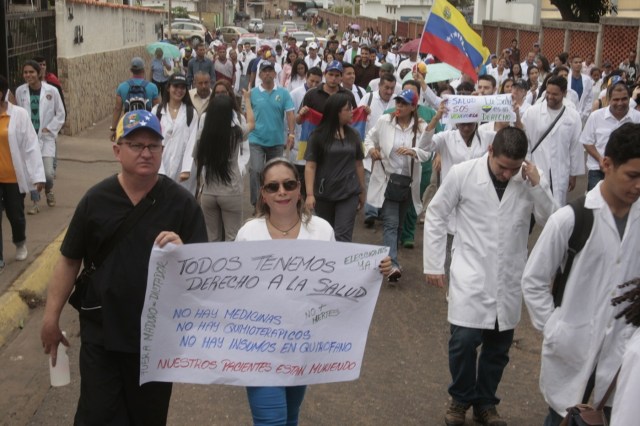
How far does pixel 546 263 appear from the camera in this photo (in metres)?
4.37

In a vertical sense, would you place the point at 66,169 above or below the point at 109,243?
below

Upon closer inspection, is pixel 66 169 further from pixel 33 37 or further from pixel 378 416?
pixel 378 416

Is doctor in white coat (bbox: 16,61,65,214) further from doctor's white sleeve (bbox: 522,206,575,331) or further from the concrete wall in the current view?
doctor's white sleeve (bbox: 522,206,575,331)

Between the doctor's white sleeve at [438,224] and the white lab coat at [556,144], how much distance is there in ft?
12.4

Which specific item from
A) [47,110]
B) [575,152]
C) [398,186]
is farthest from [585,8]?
[398,186]

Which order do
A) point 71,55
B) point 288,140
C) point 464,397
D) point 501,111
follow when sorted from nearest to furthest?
point 464,397 < point 501,111 < point 288,140 < point 71,55

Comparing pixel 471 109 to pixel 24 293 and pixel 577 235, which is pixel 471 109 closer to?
pixel 577 235

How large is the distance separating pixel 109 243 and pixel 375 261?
48.3 inches

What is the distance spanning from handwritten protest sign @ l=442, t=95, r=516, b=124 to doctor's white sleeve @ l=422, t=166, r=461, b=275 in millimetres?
2205

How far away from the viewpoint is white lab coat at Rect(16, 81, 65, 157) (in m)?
11.1

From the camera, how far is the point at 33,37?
1625 centimetres

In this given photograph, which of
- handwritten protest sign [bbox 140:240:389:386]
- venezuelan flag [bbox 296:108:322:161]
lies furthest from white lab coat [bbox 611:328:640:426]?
venezuelan flag [bbox 296:108:322:161]

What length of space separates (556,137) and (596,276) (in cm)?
512

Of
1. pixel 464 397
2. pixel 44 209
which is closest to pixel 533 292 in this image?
pixel 464 397
